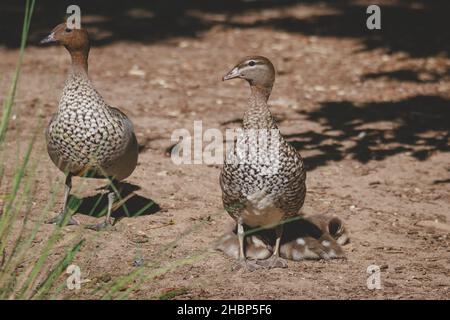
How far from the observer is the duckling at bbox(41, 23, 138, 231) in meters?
6.66

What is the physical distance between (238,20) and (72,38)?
8.66m

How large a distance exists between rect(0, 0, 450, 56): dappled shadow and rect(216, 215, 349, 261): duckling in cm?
699

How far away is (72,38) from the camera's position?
22.9 feet

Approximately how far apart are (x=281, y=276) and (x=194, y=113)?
4.63 metres

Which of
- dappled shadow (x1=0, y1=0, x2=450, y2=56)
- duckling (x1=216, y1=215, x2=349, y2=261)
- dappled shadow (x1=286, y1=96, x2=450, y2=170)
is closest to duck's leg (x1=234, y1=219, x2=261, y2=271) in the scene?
duckling (x1=216, y1=215, x2=349, y2=261)

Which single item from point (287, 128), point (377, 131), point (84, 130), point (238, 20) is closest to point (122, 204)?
point (84, 130)

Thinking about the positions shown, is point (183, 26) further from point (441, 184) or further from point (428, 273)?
point (428, 273)

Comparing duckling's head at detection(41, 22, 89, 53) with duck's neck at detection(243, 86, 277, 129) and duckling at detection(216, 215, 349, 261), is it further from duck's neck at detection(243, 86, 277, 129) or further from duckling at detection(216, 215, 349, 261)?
duckling at detection(216, 215, 349, 261)

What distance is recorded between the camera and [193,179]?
335 inches

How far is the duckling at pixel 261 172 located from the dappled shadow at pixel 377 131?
272 centimetres

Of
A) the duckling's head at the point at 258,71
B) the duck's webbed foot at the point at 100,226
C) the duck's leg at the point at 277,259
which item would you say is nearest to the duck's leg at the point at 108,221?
the duck's webbed foot at the point at 100,226

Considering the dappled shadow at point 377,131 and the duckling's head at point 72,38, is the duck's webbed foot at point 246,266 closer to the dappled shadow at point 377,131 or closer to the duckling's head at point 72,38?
the duckling's head at point 72,38

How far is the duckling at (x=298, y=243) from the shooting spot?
664cm
